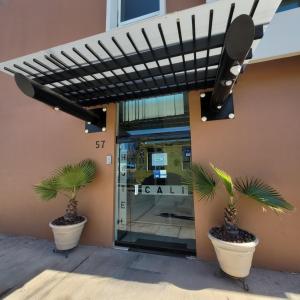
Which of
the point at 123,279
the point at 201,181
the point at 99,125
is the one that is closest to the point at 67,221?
the point at 123,279

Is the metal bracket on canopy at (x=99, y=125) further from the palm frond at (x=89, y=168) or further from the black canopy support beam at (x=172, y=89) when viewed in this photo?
the palm frond at (x=89, y=168)

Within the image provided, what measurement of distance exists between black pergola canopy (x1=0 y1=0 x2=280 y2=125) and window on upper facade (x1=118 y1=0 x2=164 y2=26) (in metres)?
2.09

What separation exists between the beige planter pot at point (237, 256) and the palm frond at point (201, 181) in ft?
2.43

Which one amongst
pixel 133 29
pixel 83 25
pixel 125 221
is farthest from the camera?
pixel 83 25

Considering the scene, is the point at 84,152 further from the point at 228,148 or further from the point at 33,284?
the point at 228,148

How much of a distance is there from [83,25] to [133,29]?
Result: 3.31 m

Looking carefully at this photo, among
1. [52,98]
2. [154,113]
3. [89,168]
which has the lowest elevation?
[89,168]

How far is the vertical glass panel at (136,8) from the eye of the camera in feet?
14.7

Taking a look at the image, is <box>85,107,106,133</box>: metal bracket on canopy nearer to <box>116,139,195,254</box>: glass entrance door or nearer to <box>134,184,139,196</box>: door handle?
<box>116,139,195,254</box>: glass entrance door

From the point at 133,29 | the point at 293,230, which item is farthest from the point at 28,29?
the point at 293,230

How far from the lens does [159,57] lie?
2691mm

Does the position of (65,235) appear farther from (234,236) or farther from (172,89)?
(172,89)

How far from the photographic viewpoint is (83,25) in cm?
477

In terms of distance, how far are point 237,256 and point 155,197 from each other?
1955mm
